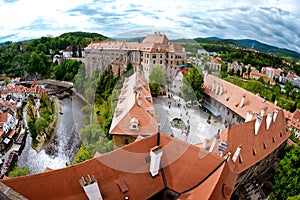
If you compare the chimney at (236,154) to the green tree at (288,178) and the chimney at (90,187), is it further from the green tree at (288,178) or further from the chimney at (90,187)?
the chimney at (90,187)

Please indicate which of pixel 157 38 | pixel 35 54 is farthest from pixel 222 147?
pixel 35 54

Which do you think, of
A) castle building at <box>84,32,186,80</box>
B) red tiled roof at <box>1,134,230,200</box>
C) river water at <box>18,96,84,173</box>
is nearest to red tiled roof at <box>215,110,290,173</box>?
red tiled roof at <box>1,134,230,200</box>

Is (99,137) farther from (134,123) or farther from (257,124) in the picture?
(257,124)

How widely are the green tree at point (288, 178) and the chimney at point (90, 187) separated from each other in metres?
5.65

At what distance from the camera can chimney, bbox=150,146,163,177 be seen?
4238 mm

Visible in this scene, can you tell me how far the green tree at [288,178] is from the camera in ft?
21.9

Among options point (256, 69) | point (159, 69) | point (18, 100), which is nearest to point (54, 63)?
point (18, 100)

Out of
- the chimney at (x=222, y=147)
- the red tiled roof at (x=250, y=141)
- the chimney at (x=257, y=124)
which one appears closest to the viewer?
the chimney at (x=222, y=147)

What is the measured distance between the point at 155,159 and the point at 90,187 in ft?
4.19

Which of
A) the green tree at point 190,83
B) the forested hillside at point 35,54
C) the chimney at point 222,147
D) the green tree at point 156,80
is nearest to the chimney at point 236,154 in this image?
the chimney at point 222,147

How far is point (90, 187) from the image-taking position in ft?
11.8

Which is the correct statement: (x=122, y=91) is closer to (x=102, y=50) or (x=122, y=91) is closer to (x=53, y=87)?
(x=102, y=50)

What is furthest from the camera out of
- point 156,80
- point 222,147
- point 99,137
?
point 222,147

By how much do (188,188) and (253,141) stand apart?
3.64 m
